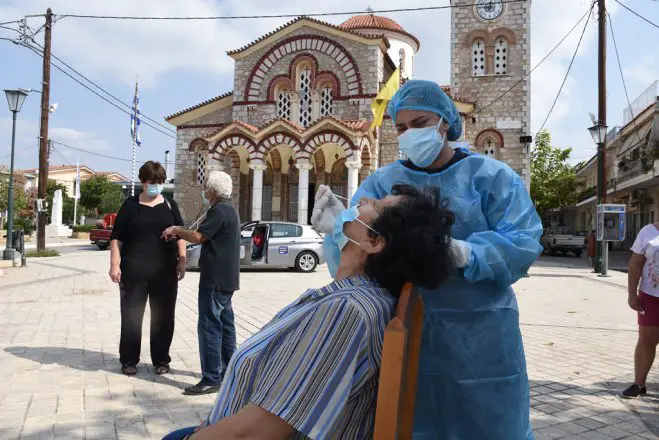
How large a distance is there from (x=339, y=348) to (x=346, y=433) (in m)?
0.28

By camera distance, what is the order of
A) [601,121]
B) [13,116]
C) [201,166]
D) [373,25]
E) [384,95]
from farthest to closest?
[373,25], [201,166], [384,95], [601,121], [13,116]

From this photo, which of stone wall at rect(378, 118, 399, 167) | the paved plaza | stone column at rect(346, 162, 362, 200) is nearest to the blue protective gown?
the paved plaza

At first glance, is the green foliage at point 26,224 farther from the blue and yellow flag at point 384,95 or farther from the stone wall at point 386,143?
the blue and yellow flag at point 384,95

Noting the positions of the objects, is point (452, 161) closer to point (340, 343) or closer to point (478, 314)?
point (478, 314)

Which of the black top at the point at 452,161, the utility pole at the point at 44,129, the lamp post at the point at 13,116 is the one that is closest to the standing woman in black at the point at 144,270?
the black top at the point at 452,161

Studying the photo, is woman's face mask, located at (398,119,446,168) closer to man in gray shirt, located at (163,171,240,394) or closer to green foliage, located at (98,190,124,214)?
man in gray shirt, located at (163,171,240,394)

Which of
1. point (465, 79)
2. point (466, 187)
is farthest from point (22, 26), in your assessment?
point (466, 187)

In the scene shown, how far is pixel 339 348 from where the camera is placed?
4.53ft

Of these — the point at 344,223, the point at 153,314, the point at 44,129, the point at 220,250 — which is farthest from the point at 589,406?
the point at 44,129

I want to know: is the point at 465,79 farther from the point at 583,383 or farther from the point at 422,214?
the point at 422,214

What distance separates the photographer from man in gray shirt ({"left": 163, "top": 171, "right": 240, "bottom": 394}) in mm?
4344

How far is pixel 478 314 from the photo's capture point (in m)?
1.82

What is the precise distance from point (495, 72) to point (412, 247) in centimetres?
2519

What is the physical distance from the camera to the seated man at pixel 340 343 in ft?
4.46
